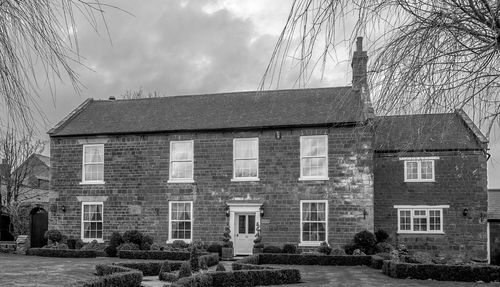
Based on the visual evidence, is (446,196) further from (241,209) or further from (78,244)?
(78,244)

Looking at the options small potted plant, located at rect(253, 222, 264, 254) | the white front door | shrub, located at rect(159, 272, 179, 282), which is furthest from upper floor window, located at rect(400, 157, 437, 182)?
shrub, located at rect(159, 272, 179, 282)

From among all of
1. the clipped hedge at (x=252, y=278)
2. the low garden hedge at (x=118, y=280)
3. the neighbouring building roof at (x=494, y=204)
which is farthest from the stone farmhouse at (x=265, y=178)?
the low garden hedge at (x=118, y=280)

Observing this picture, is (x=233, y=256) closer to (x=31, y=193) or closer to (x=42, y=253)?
(x=42, y=253)

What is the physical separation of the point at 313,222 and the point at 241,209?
342cm

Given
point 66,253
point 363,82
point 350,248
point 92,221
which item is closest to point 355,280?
point 350,248

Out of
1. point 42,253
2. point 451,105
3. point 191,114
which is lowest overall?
point 42,253

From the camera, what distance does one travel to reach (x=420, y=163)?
29.3 m

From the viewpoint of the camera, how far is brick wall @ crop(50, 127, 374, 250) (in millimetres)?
26562

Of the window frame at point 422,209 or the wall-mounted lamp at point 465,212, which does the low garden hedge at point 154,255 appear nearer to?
the window frame at point 422,209

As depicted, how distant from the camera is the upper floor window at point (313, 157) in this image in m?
27.2

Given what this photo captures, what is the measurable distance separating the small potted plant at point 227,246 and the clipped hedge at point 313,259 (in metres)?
2.18

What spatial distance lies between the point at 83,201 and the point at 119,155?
9.95 feet

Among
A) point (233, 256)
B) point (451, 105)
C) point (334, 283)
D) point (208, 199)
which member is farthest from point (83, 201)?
point (451, 105)

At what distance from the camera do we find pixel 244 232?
90.6ft
